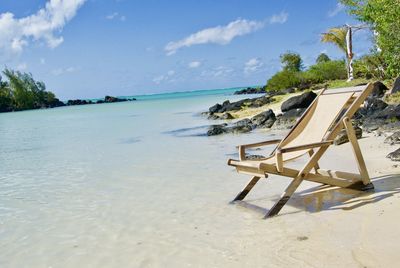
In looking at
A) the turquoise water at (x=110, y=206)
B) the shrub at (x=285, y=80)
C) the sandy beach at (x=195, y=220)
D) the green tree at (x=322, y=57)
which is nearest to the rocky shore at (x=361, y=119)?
the sandy beach at (x=195, y=220)

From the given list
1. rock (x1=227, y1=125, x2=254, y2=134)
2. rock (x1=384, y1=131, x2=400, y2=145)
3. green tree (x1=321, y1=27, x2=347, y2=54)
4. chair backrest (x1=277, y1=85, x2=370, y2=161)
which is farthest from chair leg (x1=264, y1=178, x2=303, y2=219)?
green tree (x1=321, y1=27, x2=347, y2=54)

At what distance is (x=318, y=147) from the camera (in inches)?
217

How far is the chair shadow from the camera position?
18.1 ft

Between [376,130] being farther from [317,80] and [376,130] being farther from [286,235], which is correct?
[317,80]

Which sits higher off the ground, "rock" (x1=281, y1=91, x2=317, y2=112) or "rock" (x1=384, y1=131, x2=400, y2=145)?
"rock" (x1=281, y1=91, x2=317, y2=112)

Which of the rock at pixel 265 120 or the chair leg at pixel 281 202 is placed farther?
the rock at pixel 265 120

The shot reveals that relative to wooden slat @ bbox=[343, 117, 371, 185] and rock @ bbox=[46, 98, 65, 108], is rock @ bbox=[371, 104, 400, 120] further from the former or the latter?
rock @ bbox=[46, 98, 65, 108]

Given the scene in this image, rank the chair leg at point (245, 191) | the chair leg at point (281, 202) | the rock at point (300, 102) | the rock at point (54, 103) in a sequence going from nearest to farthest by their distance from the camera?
the chair leg at point (281, 202), the chair leg at point (245, 191), the rock at point (300, 102), the rock at point (54, 103)

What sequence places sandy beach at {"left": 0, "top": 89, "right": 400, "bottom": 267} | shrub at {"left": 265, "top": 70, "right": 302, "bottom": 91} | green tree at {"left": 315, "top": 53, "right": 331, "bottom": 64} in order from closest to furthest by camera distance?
sandy beach at {"left": 0, "top": 89, "right": 400, "bottom": 267}
shrub at {"left": 265, "top": 70, "right": 302, "bottom": 91}
green tree at {"left": 315, "top": 53, "right": 331, "bottom": 64}

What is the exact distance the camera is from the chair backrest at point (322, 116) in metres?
5.82

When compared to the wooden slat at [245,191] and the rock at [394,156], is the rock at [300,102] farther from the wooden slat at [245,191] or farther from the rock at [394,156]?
the wooden slat at [245,191]

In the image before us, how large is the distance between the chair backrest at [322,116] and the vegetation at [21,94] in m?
98.9

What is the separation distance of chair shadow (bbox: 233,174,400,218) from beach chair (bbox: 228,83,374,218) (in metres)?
0.16

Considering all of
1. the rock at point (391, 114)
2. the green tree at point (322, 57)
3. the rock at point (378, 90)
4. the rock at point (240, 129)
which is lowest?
the rock at point (240, 129)
